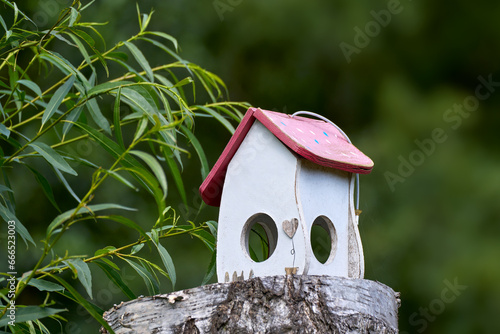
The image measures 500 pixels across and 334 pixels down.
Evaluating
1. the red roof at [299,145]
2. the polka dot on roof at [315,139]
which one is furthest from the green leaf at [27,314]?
Answer: the polka dot on roof at [315,139]

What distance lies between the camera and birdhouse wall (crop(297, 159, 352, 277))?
A: 1.33 metres

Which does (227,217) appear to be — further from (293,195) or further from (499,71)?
(499,71)

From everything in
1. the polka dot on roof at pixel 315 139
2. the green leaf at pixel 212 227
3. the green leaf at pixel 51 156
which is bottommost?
the green leaf at pixel 212 227

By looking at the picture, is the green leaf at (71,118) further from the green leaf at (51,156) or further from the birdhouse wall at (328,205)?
the birdhouse wall at (328,205)

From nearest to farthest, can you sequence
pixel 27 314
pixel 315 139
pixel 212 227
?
pixel 27 314, pixel 315 139, pixel 212 227

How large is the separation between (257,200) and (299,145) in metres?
0.15

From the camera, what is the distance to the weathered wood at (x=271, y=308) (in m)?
1.23

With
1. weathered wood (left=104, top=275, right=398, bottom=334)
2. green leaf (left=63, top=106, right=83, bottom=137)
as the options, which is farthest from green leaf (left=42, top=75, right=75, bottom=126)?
weathered wood (left=104, top=275, right=398, bottom=334)

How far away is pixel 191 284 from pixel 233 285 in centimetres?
173

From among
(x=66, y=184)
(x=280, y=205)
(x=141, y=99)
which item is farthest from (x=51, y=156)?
(x=280, y=205)

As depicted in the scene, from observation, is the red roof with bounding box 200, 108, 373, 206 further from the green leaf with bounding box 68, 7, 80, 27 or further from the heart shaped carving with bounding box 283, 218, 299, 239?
the green leaf with bounding box 68, 7, 80, 27

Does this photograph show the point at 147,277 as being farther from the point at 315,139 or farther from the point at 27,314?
the point at 315,139

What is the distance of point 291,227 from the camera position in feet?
4.24

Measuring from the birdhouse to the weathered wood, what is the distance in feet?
0.18
